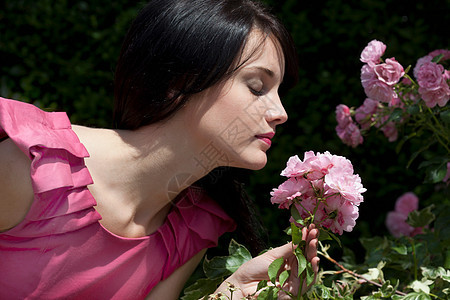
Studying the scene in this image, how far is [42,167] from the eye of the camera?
142cm

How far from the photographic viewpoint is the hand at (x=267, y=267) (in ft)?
4.46

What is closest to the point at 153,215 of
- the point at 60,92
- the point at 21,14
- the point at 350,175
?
the point at 350,175

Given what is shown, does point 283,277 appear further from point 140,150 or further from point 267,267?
point 140,150

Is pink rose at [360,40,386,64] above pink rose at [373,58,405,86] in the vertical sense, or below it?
above

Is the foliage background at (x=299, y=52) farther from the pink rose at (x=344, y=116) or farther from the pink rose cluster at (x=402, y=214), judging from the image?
the pink rose at (x=344, y=116)

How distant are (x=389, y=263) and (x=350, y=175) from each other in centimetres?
77

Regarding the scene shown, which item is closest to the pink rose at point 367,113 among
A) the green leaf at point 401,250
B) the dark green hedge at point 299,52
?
the green leaf at point 401,250

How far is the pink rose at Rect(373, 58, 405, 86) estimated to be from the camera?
179 cm

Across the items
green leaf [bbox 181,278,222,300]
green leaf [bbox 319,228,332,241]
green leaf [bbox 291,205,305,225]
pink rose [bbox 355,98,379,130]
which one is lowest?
green leaf [bbox 181,278,222,300]

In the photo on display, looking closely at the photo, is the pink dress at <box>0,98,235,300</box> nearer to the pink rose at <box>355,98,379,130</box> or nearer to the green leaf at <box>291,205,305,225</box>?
the green leaf at <box>291,205,305,225</box>

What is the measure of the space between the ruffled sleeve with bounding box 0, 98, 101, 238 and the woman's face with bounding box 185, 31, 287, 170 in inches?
13.3

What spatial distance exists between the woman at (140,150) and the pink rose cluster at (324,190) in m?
0.12

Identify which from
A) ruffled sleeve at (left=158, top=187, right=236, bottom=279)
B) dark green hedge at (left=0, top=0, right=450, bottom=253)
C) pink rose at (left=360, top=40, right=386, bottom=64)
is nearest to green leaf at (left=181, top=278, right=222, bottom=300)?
ruffled sleeve at (left=158, top=187, right=236, bottom=279)

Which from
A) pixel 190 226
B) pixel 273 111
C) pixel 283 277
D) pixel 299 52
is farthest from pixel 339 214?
pixel 299 52
